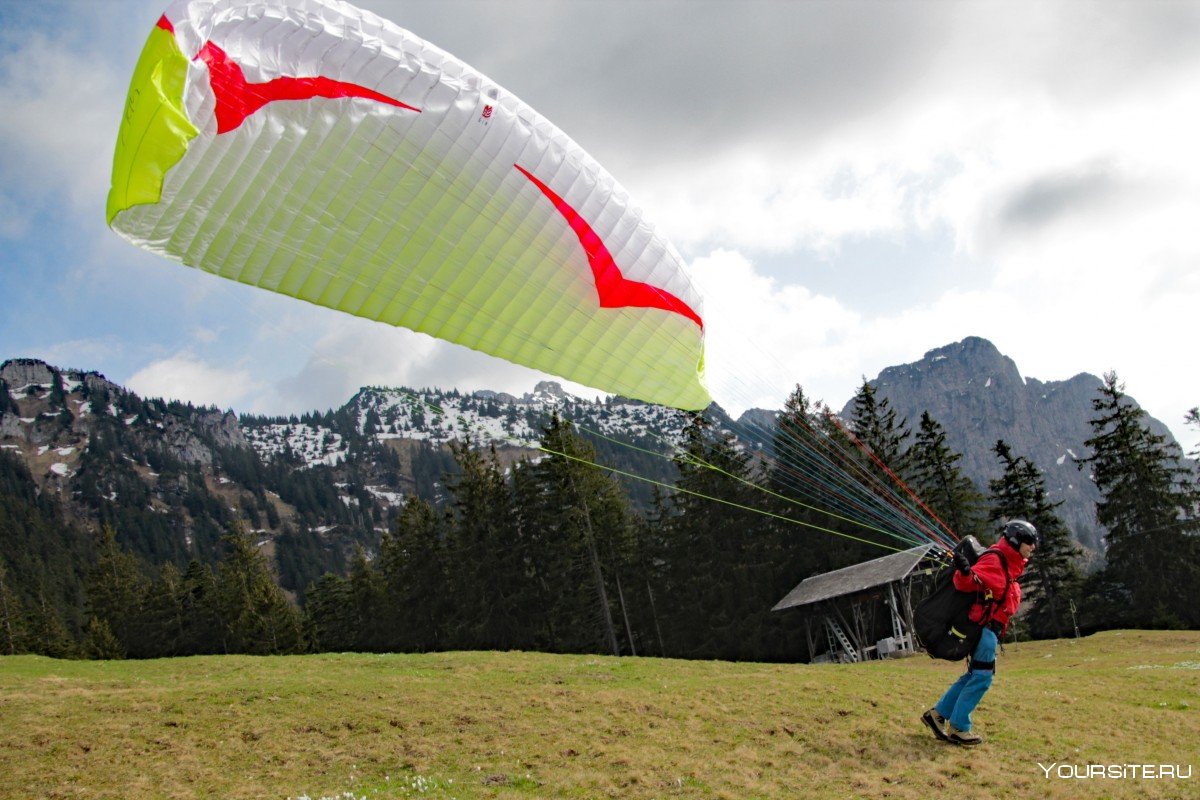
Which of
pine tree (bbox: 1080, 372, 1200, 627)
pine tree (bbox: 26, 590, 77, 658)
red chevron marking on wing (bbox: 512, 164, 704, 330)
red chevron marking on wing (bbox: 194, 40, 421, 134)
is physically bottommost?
pine tree (bbox: 1080, 372, 1200, 627)

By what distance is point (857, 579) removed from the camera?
28.0 meters

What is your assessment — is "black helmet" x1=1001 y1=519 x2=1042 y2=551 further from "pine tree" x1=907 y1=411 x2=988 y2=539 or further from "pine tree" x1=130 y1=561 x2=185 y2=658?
"pine tree" x1=130 y1=561 x2=185 y2=658

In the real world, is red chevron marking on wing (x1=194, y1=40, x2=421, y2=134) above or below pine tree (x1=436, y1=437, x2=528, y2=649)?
above

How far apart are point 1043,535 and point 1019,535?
115 ft

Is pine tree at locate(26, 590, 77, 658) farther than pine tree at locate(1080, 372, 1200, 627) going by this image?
Yes

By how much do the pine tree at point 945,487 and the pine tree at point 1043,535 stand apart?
1.03m

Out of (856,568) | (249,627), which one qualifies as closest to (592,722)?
(856,568)

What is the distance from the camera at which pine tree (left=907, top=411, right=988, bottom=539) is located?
39.3 meters

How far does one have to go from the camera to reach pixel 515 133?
9422 mm

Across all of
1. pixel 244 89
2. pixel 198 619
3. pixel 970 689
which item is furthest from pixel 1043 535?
pixel 198 619

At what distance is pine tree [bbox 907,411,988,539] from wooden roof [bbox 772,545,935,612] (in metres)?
11.4

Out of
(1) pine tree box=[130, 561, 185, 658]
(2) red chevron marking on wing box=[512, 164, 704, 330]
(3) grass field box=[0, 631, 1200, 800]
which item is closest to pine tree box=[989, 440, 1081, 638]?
(3) grass field box=[0, 631, 1200, 800]

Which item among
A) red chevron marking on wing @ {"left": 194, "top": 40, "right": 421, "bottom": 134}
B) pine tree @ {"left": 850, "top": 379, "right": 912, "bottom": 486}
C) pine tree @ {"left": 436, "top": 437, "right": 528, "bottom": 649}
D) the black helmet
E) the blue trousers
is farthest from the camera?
pine tree @ {"left": 436, "top": 437, "right": 528, "bottom": 649}

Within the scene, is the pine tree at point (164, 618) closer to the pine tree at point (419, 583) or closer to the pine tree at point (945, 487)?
the pine tree at point (419, 583)
